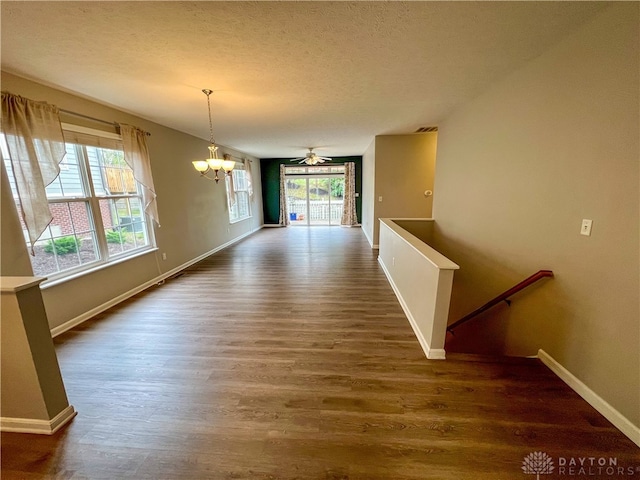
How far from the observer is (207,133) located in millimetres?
4832

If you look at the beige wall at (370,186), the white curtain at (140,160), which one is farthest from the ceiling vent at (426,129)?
the white curtain at (140,160)

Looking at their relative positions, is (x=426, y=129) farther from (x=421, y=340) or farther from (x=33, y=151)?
(x=33, y=151)

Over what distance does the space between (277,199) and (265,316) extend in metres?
6.89

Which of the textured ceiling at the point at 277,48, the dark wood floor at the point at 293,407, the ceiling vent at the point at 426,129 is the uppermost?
the ceiling vent at the point at 426,129

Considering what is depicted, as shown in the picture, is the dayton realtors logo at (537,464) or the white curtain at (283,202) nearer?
the dayton realtors logo at (537,464)

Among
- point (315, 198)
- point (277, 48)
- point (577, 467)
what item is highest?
point (277, 48)

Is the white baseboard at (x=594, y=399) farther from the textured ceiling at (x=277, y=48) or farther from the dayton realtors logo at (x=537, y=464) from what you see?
the textured ceiling at (x=277, y=48)

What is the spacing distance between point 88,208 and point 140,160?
0.98m

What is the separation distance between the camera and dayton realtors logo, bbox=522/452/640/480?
1.24 metres

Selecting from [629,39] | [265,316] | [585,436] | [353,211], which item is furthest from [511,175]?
[353,211]

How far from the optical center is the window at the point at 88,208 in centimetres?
259

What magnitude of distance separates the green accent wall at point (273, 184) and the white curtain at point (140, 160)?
5553 mm

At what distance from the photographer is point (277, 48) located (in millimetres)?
1884

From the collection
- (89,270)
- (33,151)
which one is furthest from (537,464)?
(33,151)
